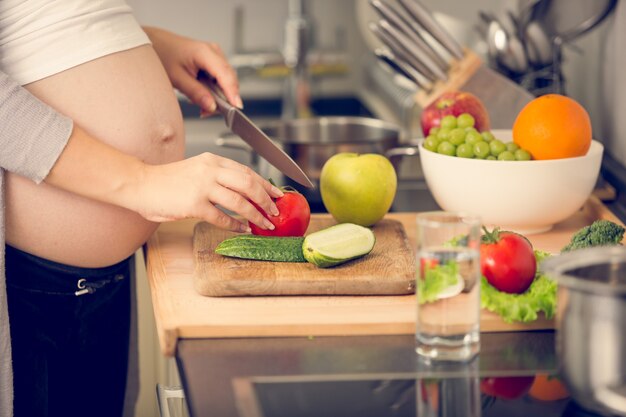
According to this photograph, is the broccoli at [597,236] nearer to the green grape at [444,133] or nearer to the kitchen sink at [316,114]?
the green grape at [444,133]

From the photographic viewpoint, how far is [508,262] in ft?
3.93

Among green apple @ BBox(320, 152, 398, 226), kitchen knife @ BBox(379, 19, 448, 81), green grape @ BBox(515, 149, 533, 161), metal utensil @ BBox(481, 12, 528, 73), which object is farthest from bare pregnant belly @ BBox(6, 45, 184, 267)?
metal utensil @ BBox(481, 12, 528, 73)

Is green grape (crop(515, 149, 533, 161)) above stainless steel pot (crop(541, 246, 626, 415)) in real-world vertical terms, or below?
above

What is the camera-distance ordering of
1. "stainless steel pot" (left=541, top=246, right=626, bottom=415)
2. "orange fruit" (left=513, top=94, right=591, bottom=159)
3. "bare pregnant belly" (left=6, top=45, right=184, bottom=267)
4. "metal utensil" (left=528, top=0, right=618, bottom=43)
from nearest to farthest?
"stainless steel pot" (left=541, top=246, right=626, bottom=415), "bare pregnant belly" (left=6, top=45, right=184, bottom=267), "orange fruit" (left=513, top=94, right=591, bottom=159), "metal utensil" (left=528, top=0, right=618, bottom=43)

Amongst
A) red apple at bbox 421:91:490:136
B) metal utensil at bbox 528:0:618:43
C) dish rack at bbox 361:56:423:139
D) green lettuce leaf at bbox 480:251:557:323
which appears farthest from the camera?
dish rack at bbox 361:56:423:139

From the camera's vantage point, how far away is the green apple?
156 cm

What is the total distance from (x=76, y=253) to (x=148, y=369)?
99 centimetres

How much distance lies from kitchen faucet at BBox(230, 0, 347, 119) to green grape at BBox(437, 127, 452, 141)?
175cm

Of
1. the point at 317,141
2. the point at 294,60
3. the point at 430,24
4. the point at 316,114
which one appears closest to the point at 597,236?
the point at 430,24

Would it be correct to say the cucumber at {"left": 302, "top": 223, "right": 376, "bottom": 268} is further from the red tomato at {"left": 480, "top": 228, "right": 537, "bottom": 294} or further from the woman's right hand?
the red tomato at {"left": 480, "top": 228, "right": 537, "bottom": 294}

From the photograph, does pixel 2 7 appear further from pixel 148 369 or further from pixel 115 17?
pixel 148 369

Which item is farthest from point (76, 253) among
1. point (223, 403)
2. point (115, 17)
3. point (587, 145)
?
point (587, 145)

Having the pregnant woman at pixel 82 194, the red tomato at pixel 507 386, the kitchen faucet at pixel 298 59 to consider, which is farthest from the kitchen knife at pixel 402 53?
the kitchen faucet at pixel 298 59

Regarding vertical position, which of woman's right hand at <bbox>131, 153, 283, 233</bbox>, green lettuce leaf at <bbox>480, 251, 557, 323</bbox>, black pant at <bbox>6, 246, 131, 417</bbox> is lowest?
black pant at <bbox>6, 246, 131, 417</bbox>
